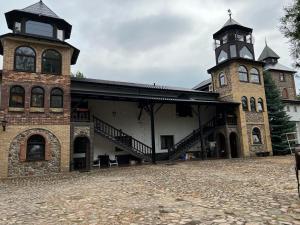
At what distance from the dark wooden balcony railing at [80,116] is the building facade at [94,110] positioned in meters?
0.07

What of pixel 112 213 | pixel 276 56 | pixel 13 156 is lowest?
pixel 112 213

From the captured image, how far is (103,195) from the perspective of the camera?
754 cm

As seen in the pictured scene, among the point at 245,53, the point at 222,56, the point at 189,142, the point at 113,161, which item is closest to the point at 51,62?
the point at 113,161

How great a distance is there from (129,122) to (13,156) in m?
9.11

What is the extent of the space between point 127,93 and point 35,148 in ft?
28.4

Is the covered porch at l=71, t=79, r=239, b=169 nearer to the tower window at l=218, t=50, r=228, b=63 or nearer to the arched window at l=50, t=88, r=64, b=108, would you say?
the arched window at l=50, t=88, r=64, b=108

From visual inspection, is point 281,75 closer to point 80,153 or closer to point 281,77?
point 281,77

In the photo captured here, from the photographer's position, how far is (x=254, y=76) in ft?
79.0

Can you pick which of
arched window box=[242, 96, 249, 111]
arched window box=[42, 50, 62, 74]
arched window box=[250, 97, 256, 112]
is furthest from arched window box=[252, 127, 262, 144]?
arched window box=[42, 50, 62, 74]

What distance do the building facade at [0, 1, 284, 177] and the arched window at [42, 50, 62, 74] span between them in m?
0.06

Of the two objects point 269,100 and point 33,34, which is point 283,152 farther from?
point 33,34

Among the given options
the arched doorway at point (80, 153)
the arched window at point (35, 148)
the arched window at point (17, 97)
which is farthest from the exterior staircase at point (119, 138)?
the arched window at point (17, 97)

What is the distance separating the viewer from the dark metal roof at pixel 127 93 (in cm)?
1645

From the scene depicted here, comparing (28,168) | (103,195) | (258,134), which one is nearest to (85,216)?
(103,195)
